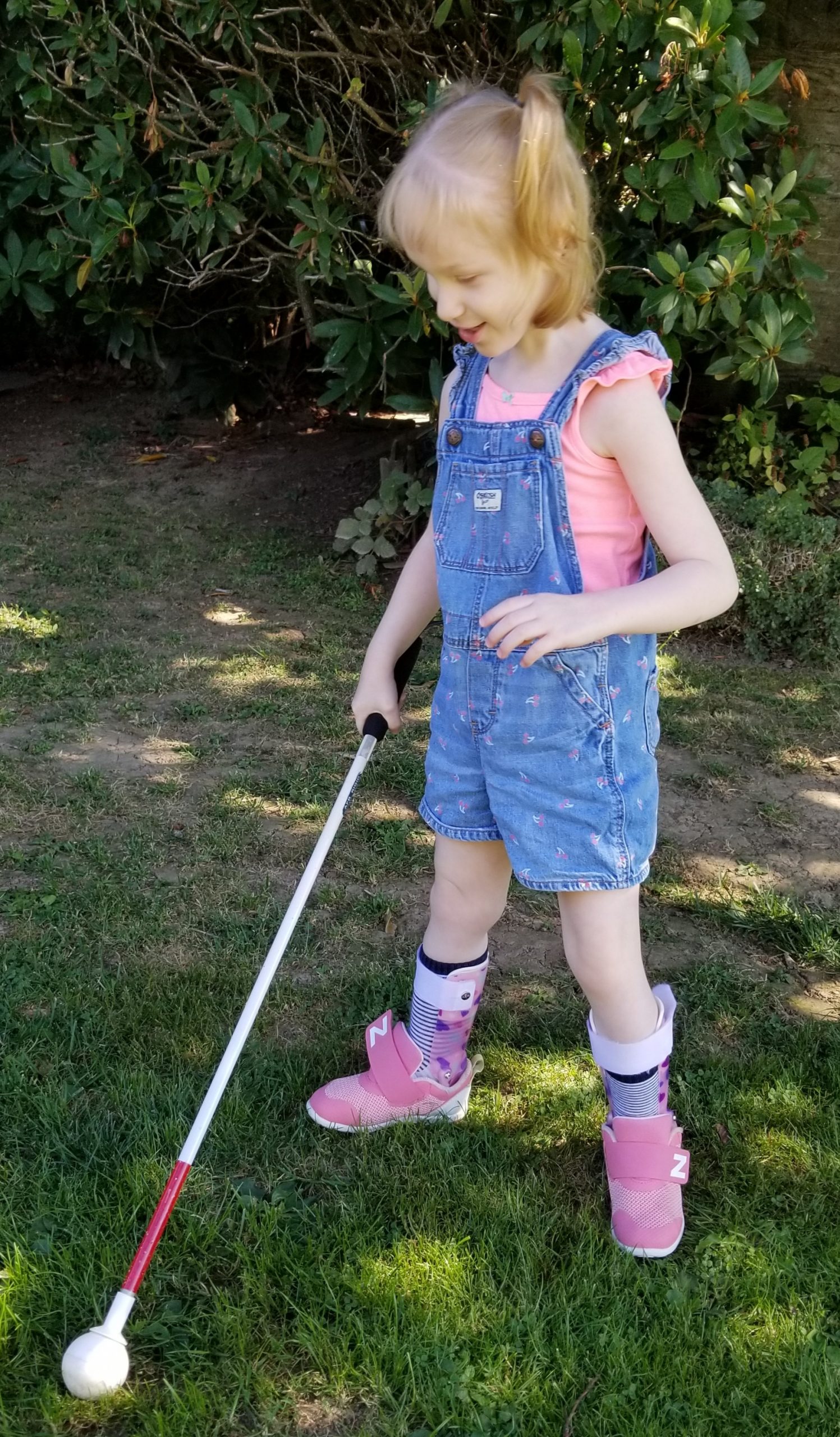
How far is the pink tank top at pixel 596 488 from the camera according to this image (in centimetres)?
178

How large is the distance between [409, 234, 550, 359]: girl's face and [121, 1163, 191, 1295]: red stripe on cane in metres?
1.31

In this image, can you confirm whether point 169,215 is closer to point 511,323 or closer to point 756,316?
point 756,316

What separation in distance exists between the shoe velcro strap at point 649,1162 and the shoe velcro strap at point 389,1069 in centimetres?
41

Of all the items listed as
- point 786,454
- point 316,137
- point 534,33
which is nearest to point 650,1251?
point 534,33

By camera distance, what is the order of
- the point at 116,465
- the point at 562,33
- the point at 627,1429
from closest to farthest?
1. the point at 627,1429
2. the point at 562,33
3. the point at 116,465

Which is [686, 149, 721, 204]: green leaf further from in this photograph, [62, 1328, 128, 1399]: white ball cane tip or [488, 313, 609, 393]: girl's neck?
[62, 1328, 128, 1399]: white ball cane tip

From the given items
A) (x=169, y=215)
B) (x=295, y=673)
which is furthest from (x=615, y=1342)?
(x=169, y=215)

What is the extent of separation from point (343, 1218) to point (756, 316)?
338 centimetres

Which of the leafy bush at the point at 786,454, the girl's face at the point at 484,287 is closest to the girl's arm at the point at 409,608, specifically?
the girl's face at the point at 484,287

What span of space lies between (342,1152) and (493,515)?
3.94ft

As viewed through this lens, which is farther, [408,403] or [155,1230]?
[408,403]

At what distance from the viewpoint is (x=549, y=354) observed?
1859mm

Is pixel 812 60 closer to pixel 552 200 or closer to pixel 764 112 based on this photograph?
pixel 764 112

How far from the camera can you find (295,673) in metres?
4.37
